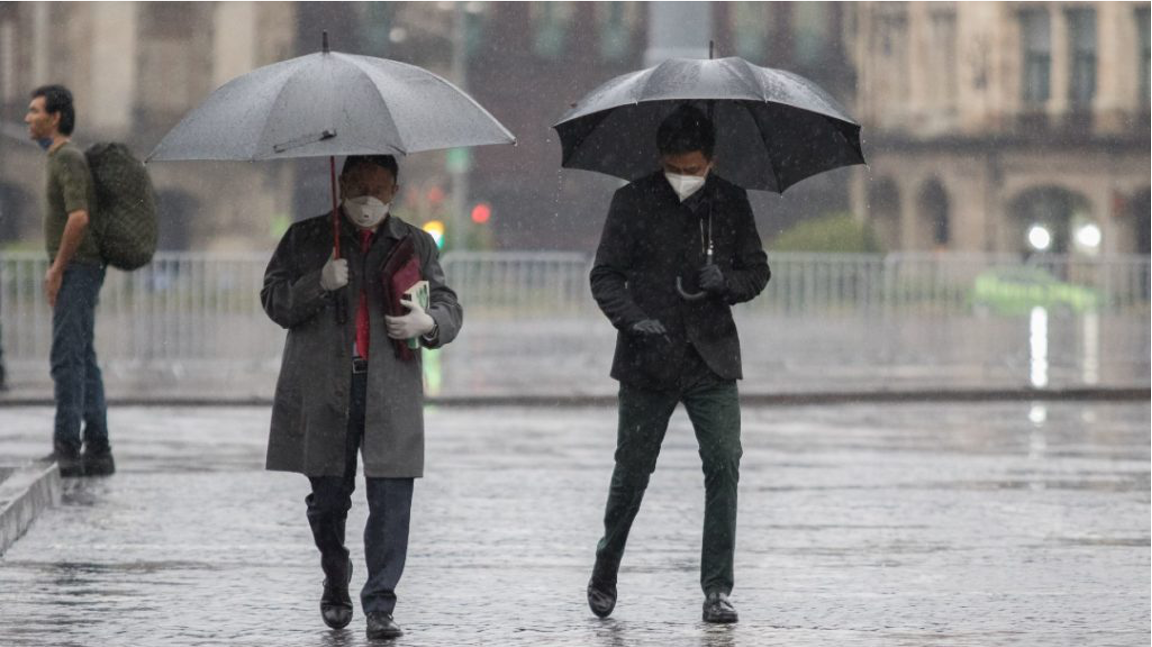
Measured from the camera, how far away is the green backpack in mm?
11656

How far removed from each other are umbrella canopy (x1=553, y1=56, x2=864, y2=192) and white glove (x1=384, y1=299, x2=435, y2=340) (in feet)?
3.07

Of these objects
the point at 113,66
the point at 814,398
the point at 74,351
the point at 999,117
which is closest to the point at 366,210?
the point at 74,351

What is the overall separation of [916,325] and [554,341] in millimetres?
3561

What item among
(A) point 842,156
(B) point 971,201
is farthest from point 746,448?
(B) point 971,201

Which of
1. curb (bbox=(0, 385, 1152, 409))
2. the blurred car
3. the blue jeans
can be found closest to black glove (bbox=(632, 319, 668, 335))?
the blue jeans

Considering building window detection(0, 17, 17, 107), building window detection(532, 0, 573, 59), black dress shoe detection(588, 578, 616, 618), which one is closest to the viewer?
black dress shoe detection(588, 578, 616, 618)

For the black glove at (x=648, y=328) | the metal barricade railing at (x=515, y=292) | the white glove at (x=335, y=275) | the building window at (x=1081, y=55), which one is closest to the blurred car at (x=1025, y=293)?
the metal barricade railing at (x=515, y=292)

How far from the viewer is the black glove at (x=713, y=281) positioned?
7559mm

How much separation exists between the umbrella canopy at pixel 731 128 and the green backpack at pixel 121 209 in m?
4.11

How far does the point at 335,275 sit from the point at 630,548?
3.10m

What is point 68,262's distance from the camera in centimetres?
1153

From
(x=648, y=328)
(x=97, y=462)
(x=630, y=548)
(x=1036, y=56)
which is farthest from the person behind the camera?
(x=1036, y=56)

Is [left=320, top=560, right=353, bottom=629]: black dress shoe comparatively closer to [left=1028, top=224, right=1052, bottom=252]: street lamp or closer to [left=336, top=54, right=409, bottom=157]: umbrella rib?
[left=336, top=54, right=409, bottom=157]: umbrella rib

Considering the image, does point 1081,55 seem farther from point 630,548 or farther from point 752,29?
point 630,548
